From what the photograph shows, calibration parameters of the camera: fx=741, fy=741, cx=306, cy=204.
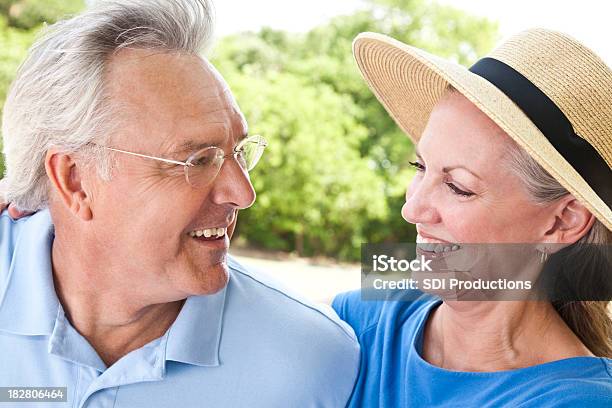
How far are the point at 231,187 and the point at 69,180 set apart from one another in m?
0.31

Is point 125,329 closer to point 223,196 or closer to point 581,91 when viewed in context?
point 223,196

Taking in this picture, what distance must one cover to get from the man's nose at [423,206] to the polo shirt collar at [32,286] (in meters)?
0.71

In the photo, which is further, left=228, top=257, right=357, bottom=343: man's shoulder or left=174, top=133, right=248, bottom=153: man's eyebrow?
left=228, top=257, right=357, bottom=343: man's shoulder

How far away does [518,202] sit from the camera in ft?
4.11

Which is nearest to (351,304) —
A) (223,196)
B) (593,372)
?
(223,196)

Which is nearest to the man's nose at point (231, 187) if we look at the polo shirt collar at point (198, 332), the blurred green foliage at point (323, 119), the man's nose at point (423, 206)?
the polo shirt collar at point (198, 332)

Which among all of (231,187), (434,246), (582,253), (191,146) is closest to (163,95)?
(191,146)

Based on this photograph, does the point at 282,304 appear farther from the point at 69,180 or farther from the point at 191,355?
the point at 69,180

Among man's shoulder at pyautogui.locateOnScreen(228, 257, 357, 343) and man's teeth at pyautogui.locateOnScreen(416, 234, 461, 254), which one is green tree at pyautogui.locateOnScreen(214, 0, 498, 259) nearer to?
man's shoulder at pyautogui.locateOnScreen(228, 257, 357, 343)

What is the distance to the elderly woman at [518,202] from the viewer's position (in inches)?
48.1

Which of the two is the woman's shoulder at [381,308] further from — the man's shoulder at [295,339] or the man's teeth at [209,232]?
the man's teeth at [209,232]

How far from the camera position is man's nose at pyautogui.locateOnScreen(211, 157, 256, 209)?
4.58 feet

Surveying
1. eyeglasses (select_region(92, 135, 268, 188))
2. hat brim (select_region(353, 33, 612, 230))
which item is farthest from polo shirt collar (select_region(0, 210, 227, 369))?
hat brim (select_region(353, 33, 612, 230))

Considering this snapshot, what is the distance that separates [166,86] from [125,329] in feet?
1.63
